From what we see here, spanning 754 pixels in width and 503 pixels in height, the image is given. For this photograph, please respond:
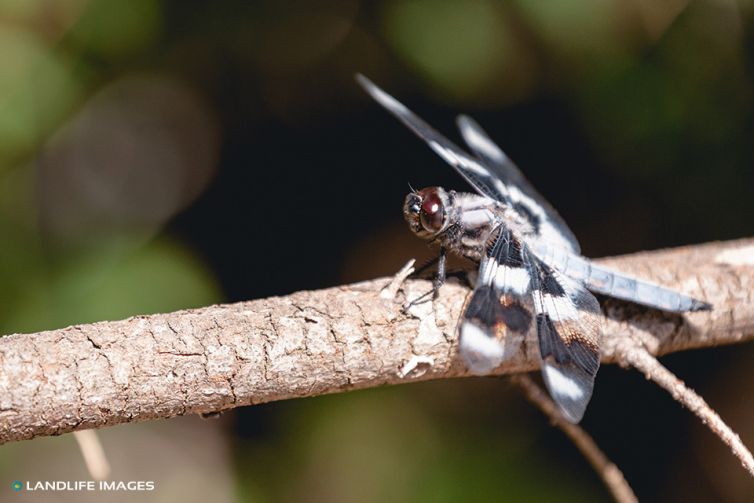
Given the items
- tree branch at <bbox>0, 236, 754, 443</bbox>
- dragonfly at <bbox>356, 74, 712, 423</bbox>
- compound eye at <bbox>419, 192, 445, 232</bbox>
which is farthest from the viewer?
compound eye at <bbox>419, 192, 445, 232</bbox>

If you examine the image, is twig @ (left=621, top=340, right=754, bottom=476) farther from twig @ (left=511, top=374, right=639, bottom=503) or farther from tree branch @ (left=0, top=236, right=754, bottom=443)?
twig @ (left=511, top=374, right=639, bottom=503)

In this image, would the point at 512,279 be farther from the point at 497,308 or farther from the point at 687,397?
the point at 687,397

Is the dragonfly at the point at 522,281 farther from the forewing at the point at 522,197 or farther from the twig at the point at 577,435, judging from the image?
the twig at the point at 577,435

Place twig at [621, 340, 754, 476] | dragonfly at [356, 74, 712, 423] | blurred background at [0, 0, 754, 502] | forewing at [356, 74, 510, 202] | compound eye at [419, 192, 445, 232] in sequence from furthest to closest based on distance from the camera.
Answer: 1. blurred background at [0, 0, 754, 502]
2. forewing at [356, 74, 510, 202]
3. compound eye at [419, 192, 445, 232]
4. dragonfly at [356, 74, 712, 423]
5. twig at [621, 340, 754, 476]

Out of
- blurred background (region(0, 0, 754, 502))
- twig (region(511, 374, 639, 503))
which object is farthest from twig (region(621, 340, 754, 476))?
blurred background (region(0, 0, 754, 502))

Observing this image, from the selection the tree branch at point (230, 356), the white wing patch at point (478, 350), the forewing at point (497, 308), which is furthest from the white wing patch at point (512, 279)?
the white wing patch at point (478, 350)

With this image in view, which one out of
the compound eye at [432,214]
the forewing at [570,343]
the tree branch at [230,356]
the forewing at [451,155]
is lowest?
the forewing at [570,343]

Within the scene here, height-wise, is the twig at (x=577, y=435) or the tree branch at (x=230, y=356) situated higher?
the tree branch at (x=230, y=356)
